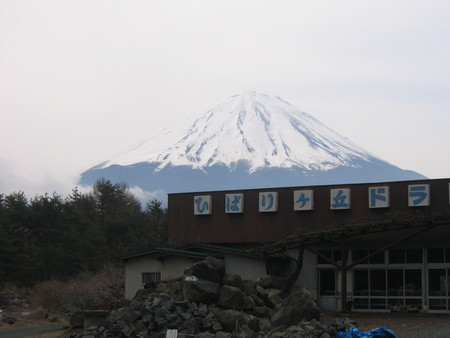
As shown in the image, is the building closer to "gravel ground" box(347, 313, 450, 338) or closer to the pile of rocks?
"gravel ground" box(347, 313, 450, 338)

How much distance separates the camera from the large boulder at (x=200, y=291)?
23.1m

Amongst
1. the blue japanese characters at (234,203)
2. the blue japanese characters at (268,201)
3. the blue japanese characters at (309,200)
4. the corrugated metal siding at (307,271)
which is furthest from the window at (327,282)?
the blue japanese characters at (234,203)

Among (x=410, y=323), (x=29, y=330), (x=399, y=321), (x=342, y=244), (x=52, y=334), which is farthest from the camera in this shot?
(x=342, y=244)

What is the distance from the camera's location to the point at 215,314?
2217 cm

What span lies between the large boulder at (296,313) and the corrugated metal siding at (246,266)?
10253 mm

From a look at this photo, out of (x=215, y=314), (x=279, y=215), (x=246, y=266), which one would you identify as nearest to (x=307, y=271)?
(x=279, y=215)

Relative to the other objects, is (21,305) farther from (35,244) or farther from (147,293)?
(35,244)

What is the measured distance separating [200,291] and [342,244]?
837cm

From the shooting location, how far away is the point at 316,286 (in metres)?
33.9

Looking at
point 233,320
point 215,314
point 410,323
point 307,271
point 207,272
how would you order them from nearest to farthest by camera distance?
1. point 233,320
2. point 215,314
3. point 207,272
4. point 410,323
5. point 307,271

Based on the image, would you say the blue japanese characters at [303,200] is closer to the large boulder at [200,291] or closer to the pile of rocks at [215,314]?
the pile of rocks at [215,314]

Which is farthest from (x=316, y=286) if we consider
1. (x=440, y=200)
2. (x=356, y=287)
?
(x=440, y=200)

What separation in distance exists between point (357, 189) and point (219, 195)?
7609 millimetres

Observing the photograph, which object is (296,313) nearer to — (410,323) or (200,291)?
(200,291)
